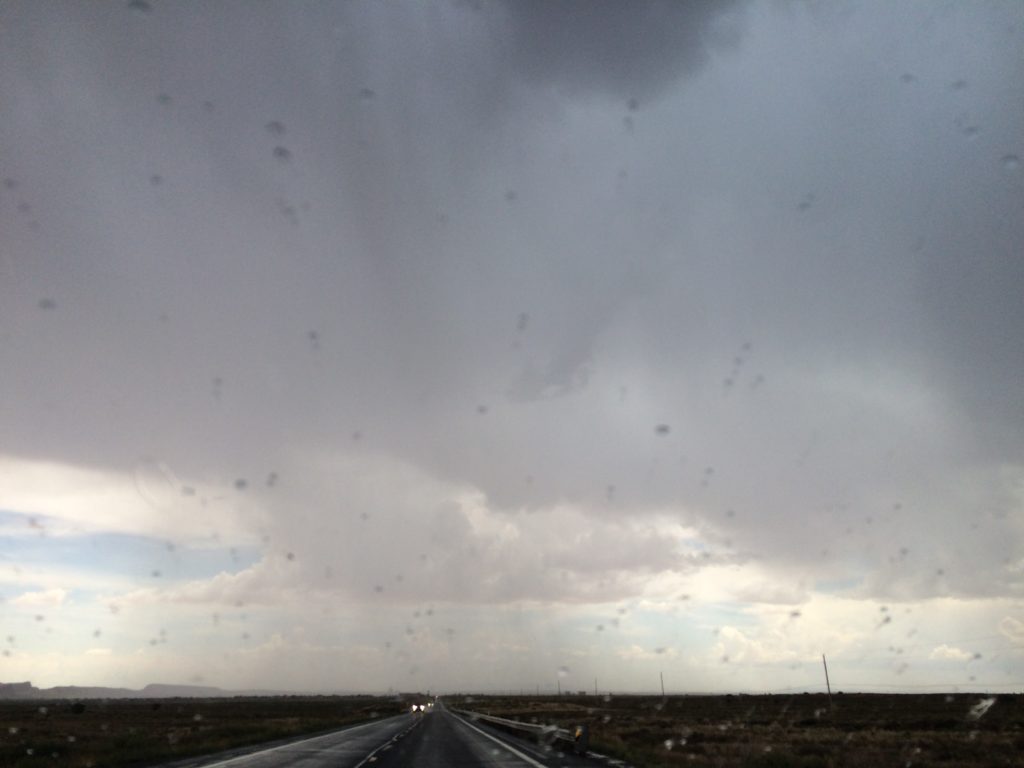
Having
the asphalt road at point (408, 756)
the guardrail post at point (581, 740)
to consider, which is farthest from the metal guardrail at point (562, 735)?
the asphalt road at point (408, 756)

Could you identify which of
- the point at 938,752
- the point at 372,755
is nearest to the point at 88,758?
the point at 372,755

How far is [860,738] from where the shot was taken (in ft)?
112

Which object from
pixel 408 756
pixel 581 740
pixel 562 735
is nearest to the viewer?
pixel 581 740

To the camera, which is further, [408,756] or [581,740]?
[408,756]

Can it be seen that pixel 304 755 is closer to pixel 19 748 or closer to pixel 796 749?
pixel 19 748

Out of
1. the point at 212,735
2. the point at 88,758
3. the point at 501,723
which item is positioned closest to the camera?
the point at 88,758

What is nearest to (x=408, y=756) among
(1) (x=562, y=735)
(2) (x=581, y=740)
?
(2) (x=581, y=740)

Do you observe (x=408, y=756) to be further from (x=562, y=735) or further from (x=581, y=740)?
(x=562, y=735)

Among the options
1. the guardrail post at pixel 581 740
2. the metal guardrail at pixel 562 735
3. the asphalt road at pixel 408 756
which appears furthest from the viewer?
the metal guardrail at pixel 562 735

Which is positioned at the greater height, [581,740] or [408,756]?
[581,740]

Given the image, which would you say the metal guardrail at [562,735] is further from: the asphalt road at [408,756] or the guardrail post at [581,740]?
the asphalt road at [408,756]

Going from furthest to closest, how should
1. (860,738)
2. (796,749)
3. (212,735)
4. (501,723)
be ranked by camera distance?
(501,723), (212,735), (860,738), (796,749)

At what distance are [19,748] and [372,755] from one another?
13.5 m

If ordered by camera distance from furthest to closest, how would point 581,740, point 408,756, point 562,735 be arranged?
1. point 562,735
2. point 408,756
3. point 581,740
